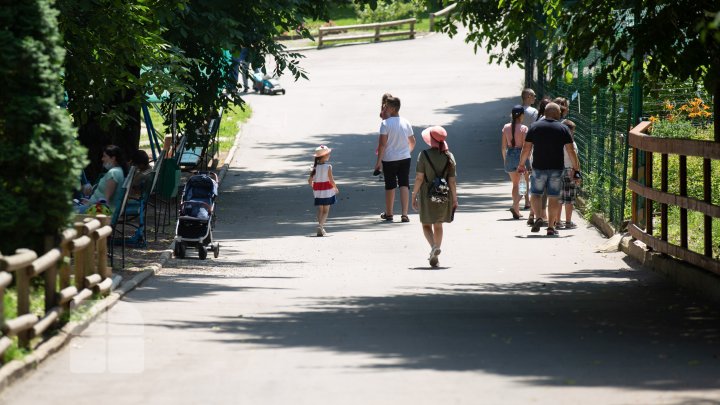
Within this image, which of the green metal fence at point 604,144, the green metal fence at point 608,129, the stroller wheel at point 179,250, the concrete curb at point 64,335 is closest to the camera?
the concrete curb at point 64,335

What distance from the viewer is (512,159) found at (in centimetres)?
2034

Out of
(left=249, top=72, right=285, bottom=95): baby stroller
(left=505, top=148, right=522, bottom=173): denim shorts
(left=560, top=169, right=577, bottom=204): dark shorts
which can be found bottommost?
(left=560, top=169, right=577, bottom=204): dark shorts

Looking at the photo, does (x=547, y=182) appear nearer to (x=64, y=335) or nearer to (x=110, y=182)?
(x=110, y=182)

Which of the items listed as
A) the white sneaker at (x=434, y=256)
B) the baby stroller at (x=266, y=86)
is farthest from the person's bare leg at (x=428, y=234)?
the baby stroller at (x=266, y=86)

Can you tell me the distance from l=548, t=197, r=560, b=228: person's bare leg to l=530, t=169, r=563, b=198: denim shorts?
0.27 feet

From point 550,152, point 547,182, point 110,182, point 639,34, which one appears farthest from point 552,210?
point 110,182

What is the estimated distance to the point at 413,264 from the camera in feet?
53.4

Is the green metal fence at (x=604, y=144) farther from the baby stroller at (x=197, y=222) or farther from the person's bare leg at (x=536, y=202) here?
the baby stroller at (x=197, y=222)

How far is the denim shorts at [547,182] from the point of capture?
18.1 metres

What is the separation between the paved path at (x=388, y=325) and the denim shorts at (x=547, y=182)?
64 centimetres

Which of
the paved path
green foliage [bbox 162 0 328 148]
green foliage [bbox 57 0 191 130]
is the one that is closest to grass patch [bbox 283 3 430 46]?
green foliage [bbox 162 0 328 148]

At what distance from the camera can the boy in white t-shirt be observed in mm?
20922

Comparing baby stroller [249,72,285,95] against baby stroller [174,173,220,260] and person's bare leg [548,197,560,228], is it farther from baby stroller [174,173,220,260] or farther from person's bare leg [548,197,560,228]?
baby stroller [174,173,220,260]

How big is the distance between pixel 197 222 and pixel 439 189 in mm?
2928
